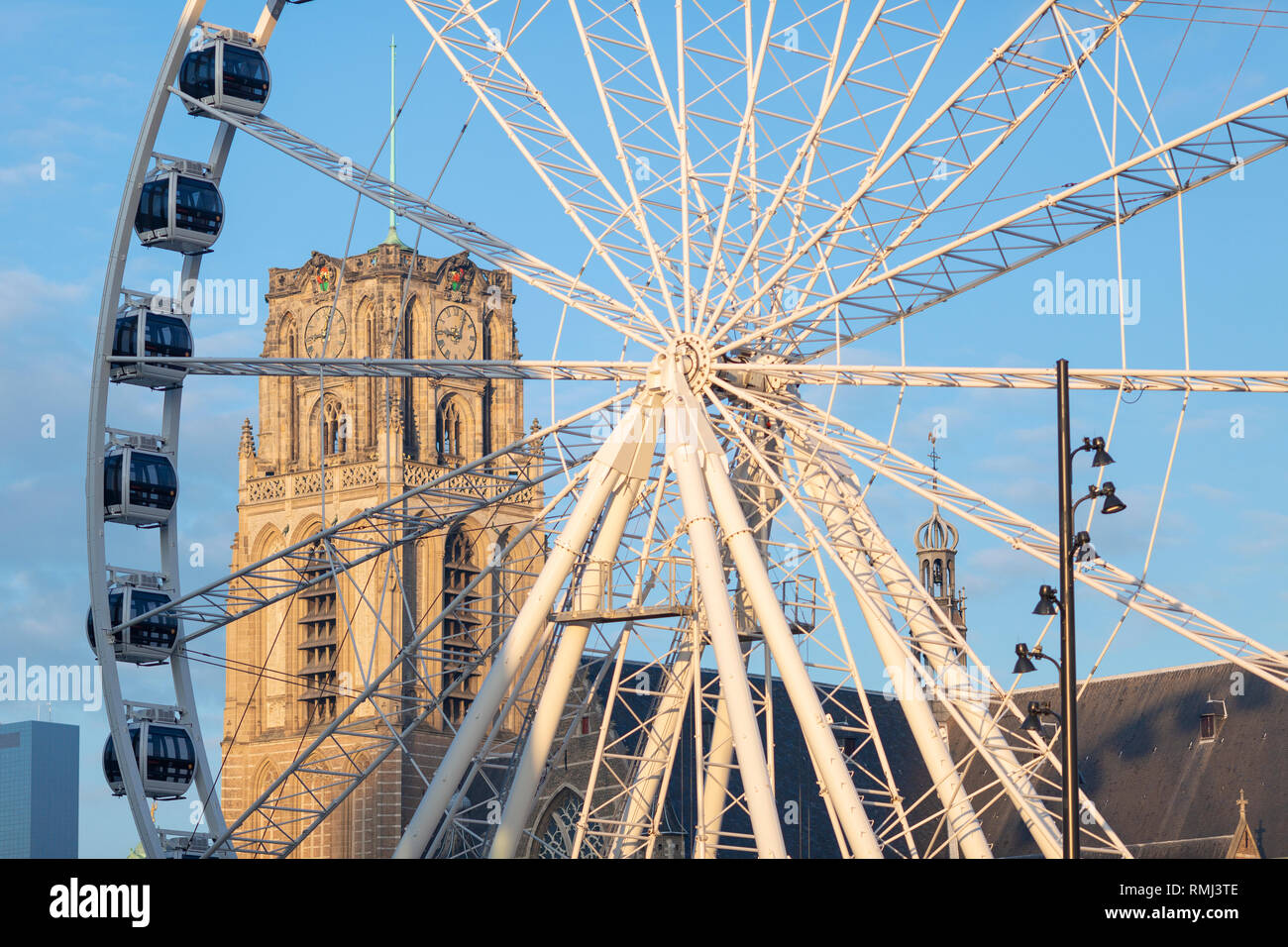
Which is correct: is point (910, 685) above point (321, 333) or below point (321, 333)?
below

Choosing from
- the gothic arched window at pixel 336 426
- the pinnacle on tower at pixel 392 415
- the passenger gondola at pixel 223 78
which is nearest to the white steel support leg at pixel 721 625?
the passenger gondola at pixel 223 78

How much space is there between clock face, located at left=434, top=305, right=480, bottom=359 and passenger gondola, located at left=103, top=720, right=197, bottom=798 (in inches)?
2883

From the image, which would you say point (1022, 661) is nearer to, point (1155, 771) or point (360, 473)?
point (1155, 771)

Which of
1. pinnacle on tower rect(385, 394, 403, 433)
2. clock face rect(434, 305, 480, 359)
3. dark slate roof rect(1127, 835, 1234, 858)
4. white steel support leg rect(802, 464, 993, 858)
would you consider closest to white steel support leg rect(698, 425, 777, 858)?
white steel support leg rect(802, 464, 993, 858)

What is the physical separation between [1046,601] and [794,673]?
7.53 m

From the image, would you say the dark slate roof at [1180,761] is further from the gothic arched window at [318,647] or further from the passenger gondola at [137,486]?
the gothic arched window at [318,647]

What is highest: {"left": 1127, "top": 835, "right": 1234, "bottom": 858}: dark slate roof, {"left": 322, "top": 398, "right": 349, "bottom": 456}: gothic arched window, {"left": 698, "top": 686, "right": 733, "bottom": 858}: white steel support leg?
{"left": 322, "top": 398, "right": 349, "bottom": 456}: gothic arched window

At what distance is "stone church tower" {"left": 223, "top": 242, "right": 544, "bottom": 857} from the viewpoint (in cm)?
11069

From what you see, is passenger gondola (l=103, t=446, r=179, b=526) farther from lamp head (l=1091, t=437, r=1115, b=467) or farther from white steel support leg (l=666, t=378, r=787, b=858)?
lamp head (l=1091, t=437, r=1115, b=467)

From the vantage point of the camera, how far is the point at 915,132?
36.0 m

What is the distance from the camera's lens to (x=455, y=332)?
115m

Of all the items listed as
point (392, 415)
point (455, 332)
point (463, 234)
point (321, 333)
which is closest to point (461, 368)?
point (463, 234)
